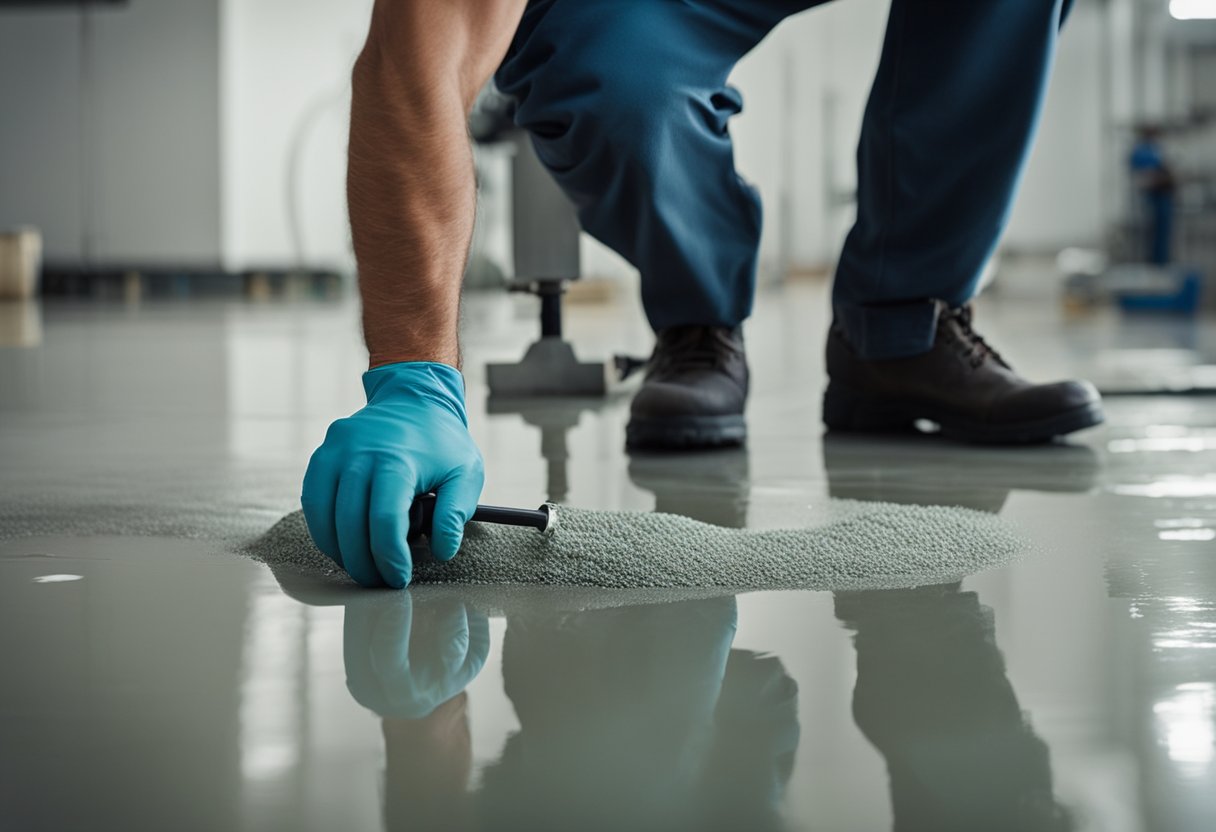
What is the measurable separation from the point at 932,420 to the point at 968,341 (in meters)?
0.10

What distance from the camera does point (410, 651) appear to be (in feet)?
2.19

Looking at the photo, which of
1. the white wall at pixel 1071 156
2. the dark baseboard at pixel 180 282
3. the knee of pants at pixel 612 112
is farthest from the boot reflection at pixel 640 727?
the white wall at pixel 1071 156

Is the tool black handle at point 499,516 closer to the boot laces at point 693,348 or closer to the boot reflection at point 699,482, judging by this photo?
the boot reflection at point 699,482

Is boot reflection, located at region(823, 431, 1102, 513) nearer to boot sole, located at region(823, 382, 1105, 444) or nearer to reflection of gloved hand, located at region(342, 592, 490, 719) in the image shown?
boot sole, located at region(823, 382, 1105, 444)

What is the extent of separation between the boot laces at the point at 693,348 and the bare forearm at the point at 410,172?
65 centimetres

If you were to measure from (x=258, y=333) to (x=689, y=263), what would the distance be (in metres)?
2.41

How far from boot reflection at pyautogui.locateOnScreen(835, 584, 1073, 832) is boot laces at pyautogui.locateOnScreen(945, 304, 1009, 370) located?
83 cm

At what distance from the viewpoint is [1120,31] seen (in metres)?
7.82

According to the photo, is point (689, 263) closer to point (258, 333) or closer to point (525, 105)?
point (525, 105)

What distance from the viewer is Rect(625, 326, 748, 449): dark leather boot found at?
1.44 metres

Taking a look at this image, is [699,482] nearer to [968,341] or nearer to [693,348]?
[693,348]

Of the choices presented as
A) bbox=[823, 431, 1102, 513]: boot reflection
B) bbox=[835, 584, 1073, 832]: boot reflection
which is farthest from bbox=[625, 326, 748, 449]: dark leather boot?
bbox=[835, 584, 1073, 832]: boot reflection

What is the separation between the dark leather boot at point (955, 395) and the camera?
148cm

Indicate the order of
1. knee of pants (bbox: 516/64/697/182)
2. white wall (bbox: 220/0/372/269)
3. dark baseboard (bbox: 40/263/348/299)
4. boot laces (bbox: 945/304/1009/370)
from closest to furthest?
knee of pants (bbox: 516/64/697/182) → boot laces (bbox: 945/304/1009/370) → dark baseboard (bbox: 40/263/348/299) → white wall (bbox: 220/0/372/269)
